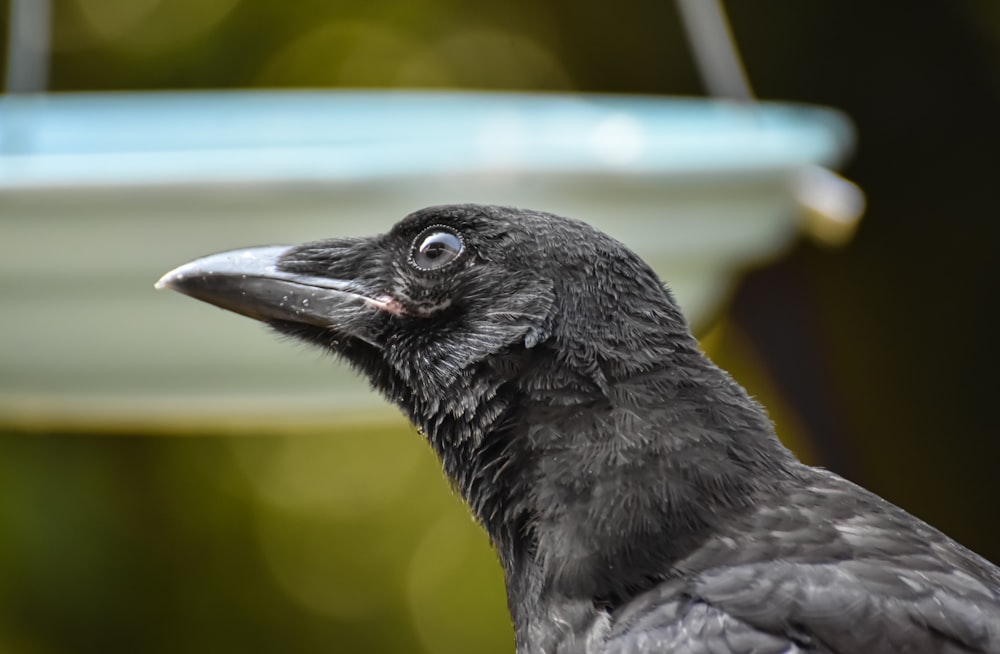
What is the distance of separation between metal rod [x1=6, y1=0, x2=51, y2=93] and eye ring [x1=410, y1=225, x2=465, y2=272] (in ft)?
2.75

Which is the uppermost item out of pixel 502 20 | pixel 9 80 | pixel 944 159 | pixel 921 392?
pixel 502 20

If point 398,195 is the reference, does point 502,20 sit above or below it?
above

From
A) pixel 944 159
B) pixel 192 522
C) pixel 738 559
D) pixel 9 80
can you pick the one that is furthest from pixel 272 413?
pixel 944 159

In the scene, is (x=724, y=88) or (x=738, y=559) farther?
(x=724, y=88)

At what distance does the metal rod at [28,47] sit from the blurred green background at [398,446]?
1.89m

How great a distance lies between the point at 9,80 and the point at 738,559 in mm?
1451

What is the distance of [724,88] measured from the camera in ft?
7.84

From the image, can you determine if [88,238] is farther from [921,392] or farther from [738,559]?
[921,392]

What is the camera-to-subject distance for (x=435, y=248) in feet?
5.58

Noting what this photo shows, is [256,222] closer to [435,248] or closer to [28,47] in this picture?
[435,248]

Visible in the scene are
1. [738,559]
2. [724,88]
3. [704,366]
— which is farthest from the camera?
[724,88]

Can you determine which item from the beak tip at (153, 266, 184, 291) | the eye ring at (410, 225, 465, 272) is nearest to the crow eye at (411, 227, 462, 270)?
the eye ring at (410, 225, 465, 272)

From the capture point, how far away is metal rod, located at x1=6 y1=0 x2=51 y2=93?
218 centimetres

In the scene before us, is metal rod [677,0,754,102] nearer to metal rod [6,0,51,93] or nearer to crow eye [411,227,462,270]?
crow eye [411,227,462,270]
